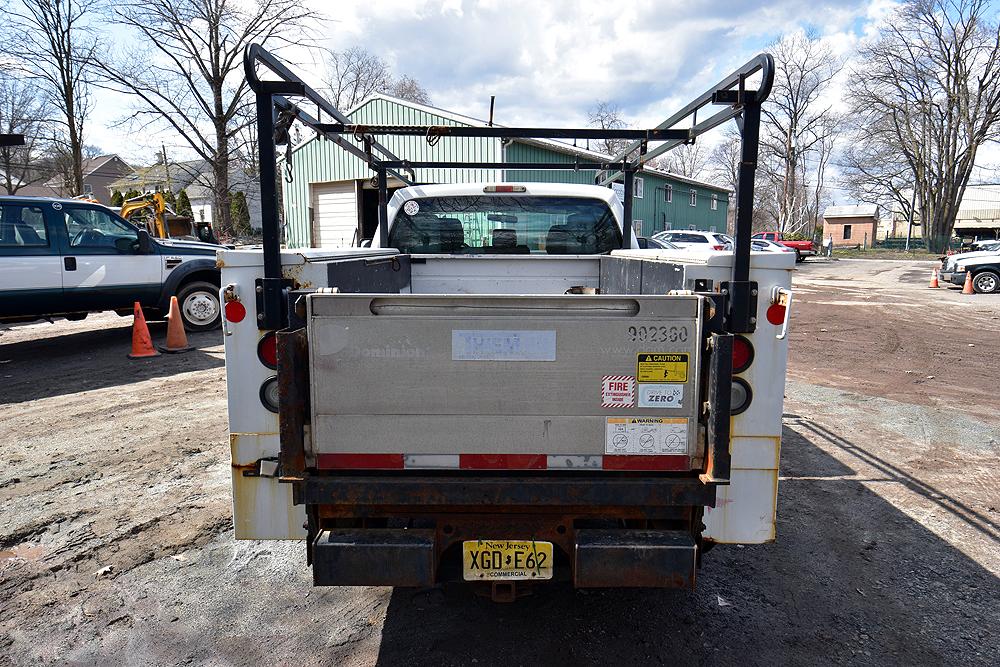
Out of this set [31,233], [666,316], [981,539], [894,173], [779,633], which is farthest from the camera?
[894,173]

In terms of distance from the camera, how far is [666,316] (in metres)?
2.16

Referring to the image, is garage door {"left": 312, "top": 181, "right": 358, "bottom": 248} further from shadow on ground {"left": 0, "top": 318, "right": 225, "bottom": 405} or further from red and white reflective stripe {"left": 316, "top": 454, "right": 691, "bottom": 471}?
red and white reflective stripe {"left": 316, "top": 454, "right": 691, "bottom": 471}

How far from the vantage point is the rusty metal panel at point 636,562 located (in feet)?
7.38

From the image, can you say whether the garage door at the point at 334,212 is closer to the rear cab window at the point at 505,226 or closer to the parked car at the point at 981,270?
the rear cab window at the point at 505,226

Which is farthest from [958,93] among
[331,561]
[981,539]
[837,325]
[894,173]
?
[331,561]

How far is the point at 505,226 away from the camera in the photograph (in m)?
5.19

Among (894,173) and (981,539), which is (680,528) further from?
(894,173)

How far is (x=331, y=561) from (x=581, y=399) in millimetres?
1096

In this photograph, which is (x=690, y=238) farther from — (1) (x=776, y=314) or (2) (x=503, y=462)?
(2) (x=503, y=462)

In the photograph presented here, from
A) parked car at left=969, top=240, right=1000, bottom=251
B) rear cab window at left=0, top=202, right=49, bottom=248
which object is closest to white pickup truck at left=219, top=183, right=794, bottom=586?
rear cab window at left=0, top=202, right=49, bottom=248

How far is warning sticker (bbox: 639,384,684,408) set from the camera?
2.21 meters

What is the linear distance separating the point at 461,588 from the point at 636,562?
1248 mm

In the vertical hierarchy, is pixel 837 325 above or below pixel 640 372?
below

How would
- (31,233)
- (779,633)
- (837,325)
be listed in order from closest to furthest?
(779,633) < (31,233) < (837,325)
